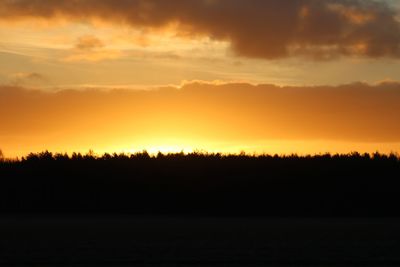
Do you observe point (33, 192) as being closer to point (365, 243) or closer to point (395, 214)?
point (395, 214)

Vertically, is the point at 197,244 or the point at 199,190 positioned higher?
the point at 199,190

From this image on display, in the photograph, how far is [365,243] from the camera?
19.6 m

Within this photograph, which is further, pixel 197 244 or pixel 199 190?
pixel 199 190

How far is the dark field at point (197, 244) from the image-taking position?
53.0ft

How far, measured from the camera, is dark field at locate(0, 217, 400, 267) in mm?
16141

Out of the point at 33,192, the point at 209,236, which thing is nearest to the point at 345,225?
the point at 209,236

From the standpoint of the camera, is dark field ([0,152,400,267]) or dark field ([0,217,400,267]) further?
dark field ([0,152,400,267])

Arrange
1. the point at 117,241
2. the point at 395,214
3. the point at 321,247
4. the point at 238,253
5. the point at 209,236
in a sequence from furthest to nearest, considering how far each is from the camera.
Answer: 1. the point at 395,214
2. the point at 209,236
3. the point at 117,241
4. the point at 321,247
5. the point at 238,253

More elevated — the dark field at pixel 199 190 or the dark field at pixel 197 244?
the dark field at pixel 199 190

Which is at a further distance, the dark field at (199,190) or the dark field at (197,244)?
the dark field at (199,190)

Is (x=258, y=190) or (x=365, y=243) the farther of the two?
(x=258, y=190)

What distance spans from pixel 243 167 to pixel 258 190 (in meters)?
1.60

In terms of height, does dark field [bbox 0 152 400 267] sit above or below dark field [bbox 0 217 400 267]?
above

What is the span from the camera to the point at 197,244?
63.3 feet
